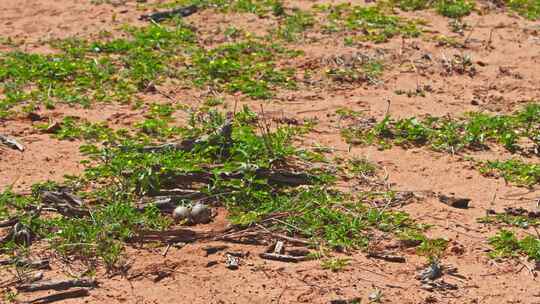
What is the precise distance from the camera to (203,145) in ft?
18.2

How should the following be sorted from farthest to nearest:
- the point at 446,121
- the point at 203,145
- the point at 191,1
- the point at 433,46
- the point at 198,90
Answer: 1. the point at 191,1
2. the point at 433,46
3. the point at 198,90
4. the point at 446,121
5. the point at 203,145

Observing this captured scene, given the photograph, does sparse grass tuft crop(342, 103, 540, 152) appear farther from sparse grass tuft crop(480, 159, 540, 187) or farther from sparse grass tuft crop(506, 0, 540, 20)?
sparse grass tuft crop(506, 0, 540, 20)

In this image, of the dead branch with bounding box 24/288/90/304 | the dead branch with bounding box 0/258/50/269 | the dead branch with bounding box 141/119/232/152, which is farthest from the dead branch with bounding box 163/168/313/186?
the dead branch with bounding box 24/288/90/304

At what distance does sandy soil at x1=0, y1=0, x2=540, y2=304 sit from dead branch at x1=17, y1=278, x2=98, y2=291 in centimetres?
7

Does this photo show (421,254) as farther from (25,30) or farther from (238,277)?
(25,30)

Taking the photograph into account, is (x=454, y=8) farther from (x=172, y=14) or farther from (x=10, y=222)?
(x=10, y=222)

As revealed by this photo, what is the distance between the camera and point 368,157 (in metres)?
5.86

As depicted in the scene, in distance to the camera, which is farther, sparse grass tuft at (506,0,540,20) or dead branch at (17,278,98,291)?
sparse grass tuft at (506,0,540,20)

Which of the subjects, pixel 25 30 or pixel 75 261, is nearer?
pixel 75 261

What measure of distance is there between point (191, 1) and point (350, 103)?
2.56m

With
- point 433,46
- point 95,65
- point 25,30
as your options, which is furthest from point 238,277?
point 25,30

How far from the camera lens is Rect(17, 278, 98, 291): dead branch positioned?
4.21 metres

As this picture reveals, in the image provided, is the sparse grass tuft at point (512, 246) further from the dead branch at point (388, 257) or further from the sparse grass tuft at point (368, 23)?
the sparse grass tuft at point (368, 23)

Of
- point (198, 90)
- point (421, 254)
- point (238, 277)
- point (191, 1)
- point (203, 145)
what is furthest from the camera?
point (191, 1)
